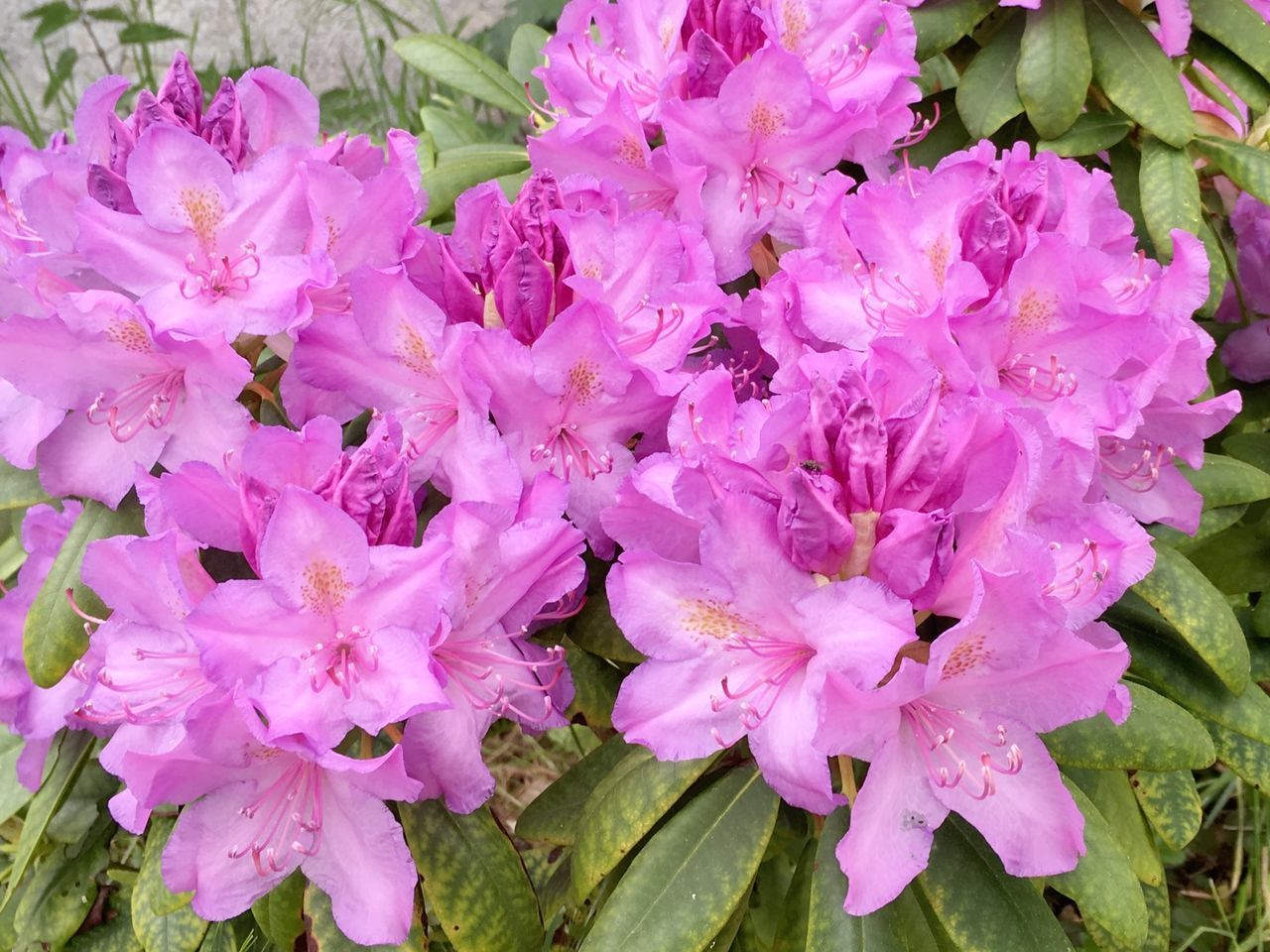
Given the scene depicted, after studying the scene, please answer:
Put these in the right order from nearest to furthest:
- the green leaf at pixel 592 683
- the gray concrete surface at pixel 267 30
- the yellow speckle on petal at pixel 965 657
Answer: the yellow speckle on petal at pixel 965 657, the green leaf at pixel 592 683, the gray concrete surface at pixel 267 30

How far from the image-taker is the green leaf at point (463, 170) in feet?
4.73

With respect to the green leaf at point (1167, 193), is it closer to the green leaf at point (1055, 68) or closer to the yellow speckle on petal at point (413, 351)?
the green leaf at point (1055, 68)

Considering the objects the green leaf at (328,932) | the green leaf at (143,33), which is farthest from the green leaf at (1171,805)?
the green leaf at (143,33)

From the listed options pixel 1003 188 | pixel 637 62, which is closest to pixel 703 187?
pixel 637 62

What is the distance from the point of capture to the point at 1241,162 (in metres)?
1.40

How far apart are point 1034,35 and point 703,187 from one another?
537 mm

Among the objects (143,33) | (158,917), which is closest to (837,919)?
(158,917)

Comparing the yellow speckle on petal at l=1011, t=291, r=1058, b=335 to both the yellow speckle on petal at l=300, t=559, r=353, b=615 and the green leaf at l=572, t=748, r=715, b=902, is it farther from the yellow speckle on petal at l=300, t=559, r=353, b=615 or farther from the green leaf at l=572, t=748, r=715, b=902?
the yellow speckle on petal at l=300, t=559, r=353, b=615

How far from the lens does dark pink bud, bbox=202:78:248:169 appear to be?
1.04 m

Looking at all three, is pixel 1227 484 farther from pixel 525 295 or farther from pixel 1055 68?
pixel 525 295

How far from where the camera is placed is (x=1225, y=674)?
1.09 m

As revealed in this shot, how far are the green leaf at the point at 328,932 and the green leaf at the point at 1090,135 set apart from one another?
1102 millimetres

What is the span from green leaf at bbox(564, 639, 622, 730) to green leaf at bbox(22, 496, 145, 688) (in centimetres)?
42

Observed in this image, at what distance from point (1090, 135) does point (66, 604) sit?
4.10ft
